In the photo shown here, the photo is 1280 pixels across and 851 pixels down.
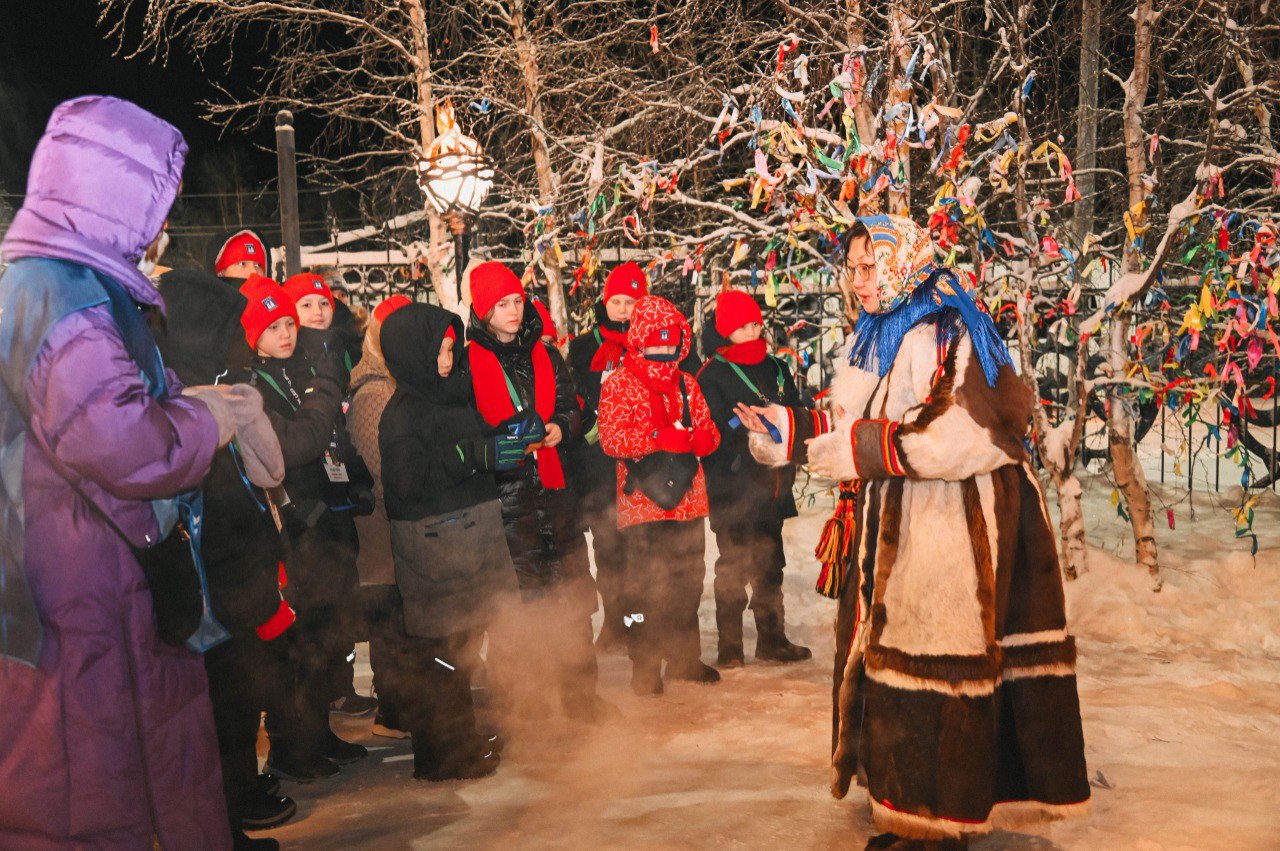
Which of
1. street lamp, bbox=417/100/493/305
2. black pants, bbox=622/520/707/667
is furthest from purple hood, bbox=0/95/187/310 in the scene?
street lamp, bbox=417/100/493/305

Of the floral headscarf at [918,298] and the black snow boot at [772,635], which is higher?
the floral headscarf at [918,298]

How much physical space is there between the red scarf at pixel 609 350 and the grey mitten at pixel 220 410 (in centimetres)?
363

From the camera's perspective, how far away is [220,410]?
109 inches

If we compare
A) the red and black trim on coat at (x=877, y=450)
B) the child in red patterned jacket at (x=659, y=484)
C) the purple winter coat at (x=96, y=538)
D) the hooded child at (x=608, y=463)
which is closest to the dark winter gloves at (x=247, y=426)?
the purple winter coat at (x=96, y=538)

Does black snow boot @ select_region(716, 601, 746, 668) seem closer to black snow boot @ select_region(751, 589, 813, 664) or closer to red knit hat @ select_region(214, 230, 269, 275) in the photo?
black snow boot @ select_region(751, 589, 813, 664)

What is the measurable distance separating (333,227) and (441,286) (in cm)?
130

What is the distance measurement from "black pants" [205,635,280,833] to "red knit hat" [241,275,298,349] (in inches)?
54.3

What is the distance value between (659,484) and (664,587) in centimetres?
55

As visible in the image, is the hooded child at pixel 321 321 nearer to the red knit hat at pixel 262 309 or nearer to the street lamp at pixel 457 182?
the red knit hat at pixel 262 309

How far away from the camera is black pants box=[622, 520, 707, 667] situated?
5.77 metres

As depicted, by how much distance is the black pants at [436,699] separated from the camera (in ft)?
14.7

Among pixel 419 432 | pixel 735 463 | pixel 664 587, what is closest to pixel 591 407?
pixel 735 463

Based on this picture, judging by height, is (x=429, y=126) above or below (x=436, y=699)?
above

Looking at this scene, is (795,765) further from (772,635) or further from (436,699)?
(772,635)
